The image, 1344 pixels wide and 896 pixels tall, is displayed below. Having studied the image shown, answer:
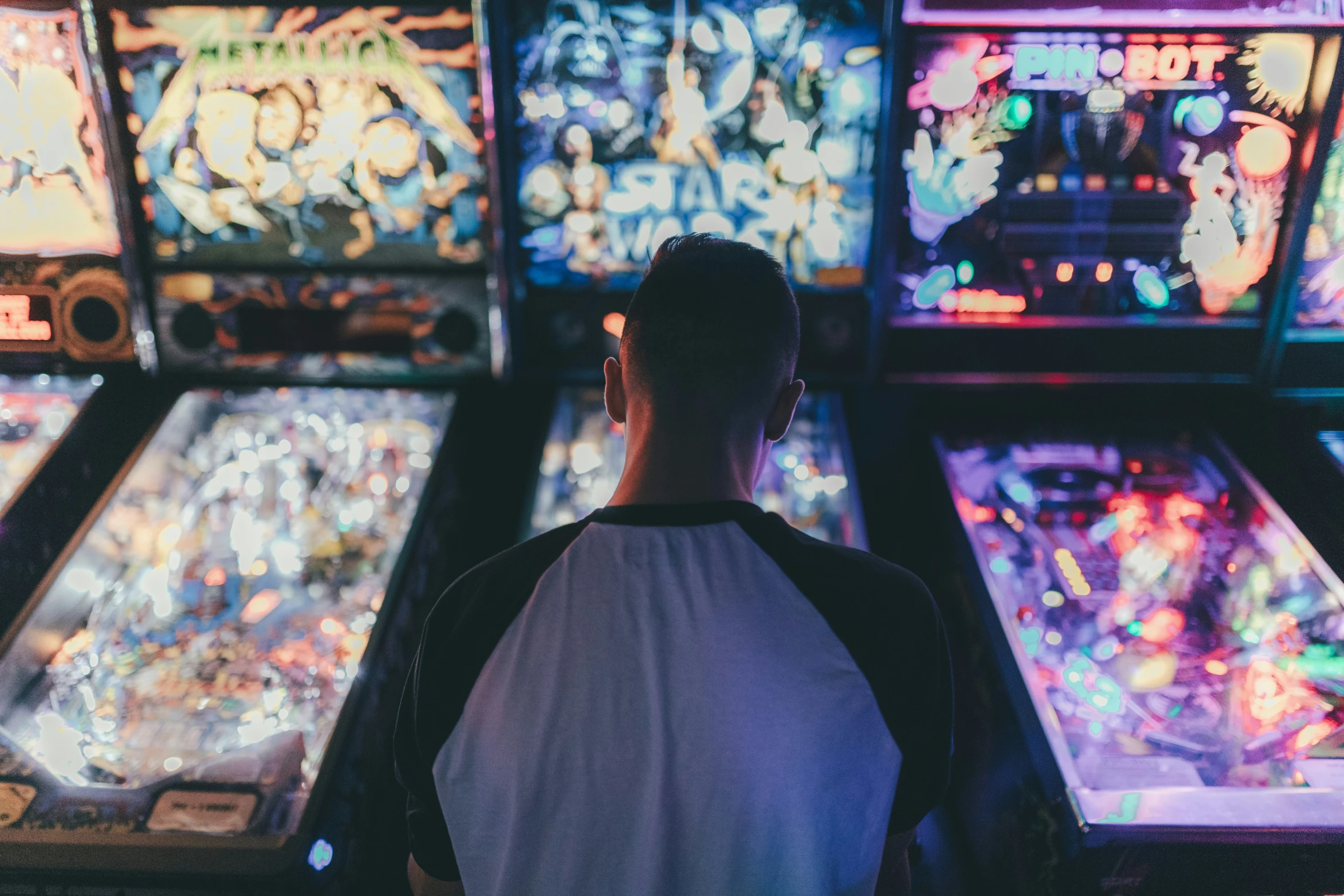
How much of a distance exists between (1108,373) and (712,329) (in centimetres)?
164

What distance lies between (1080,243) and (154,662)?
244 centimetres

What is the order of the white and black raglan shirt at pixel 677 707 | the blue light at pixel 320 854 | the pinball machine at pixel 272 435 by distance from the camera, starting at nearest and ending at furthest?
1. the white and black raglan shirt at pixel 677 707
2. the blue light at pixel 320 854
3. the pinball machine at pixel 272 435

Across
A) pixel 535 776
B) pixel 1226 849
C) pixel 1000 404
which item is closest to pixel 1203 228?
pixel 1000 404

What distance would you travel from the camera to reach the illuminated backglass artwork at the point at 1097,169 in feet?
6.53

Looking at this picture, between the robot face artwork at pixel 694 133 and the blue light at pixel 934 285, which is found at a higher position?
the robot face artwork at pixel 694 133

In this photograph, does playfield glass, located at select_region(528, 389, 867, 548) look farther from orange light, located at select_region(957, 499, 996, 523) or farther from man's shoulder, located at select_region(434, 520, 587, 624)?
man's shoulder, located at select_region(434, 520, 587, 624)

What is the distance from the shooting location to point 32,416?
7.25ft

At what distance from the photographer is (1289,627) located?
5.89 feet

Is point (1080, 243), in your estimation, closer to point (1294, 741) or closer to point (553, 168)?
point (1294, 741)

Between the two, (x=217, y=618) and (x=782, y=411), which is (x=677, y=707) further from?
(x=217, y=618)

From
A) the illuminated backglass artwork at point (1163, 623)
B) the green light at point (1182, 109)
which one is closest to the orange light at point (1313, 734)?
the illuminated backglass artwork at point (1163, 623)

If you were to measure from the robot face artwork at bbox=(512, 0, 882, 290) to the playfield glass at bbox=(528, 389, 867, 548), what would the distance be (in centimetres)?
36

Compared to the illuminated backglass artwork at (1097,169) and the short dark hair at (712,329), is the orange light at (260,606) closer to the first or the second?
the short dark hair at (712,329)

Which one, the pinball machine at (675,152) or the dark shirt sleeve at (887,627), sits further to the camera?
the pinball machine at (675,152)
